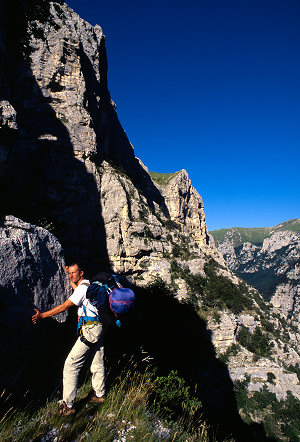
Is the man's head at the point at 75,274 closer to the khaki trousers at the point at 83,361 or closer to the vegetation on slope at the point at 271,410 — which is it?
the khaki trousers at the point at 83,361

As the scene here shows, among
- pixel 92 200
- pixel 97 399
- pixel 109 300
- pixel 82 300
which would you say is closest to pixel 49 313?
pixel 82 300

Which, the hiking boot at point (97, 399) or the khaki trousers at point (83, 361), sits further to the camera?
the hiking boot at point (97, 399)

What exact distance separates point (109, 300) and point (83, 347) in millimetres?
1076

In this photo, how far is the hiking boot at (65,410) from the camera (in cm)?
362

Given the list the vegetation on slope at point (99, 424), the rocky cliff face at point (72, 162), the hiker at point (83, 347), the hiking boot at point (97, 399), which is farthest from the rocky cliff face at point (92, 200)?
the vegetation on slope at point (99, 424)

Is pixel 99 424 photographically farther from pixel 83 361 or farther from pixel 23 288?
pixel 23 288

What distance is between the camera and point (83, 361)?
13.3 feet

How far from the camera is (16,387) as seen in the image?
17.3ft

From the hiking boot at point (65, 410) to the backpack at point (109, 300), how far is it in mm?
1458

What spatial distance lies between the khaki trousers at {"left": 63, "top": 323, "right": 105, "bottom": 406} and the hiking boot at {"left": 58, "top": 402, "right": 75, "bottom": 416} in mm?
75

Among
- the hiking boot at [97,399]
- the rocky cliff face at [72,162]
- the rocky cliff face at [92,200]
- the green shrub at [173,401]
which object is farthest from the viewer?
the rocky cliff face at [92,200]

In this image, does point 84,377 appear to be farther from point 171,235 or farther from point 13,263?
point 171,235

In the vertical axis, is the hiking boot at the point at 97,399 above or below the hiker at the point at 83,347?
below

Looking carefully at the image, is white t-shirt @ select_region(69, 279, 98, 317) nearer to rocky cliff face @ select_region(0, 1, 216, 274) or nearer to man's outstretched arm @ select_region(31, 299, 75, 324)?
man's outstretched arm @ select_region(31, 299, 75, 324)
